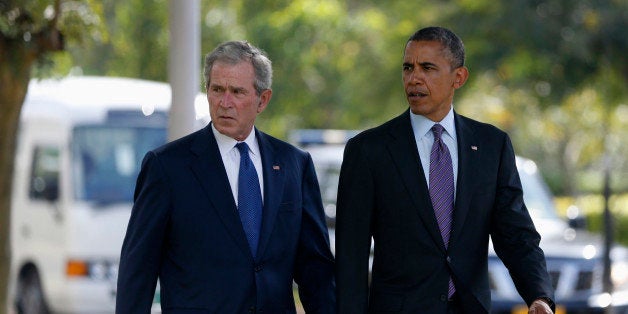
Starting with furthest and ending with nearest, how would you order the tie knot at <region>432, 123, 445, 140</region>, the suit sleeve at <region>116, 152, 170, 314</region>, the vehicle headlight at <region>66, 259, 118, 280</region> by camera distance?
the vehicle headlight at <region>66, 259, 118, 280</region>, the tie knot at <region>432, 123, 445, 140</region>, the suit sleeve at <region>116, 152, 170, 314</region>

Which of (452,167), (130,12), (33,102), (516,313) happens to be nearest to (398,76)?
(130,12)

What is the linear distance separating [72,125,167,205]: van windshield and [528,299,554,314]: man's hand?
31.4ft

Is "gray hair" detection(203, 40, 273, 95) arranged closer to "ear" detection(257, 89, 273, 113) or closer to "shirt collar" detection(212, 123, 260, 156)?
"ear" detection(257, 89, 273, 113)

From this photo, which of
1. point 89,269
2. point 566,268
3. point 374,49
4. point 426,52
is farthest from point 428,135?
point 374,49

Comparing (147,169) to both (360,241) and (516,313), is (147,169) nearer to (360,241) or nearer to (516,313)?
(360,241)

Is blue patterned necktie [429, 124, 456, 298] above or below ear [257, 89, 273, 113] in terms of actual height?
below

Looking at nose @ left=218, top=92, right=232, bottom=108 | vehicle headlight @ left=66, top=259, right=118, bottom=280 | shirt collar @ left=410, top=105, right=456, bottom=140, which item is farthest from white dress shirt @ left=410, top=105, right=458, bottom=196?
vehicle headlight @ left=66, top=259, right=118, bottom=280

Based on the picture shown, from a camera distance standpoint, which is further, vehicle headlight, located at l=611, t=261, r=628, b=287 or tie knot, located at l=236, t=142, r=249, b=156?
vehicle headlight, located at l=611, t=261, r=628, b=287

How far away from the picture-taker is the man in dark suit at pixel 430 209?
5.50 m

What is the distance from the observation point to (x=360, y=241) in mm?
5520

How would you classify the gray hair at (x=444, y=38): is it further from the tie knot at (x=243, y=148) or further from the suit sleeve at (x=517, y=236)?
the tie knot at (x=243, y=148)

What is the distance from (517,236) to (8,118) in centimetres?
534

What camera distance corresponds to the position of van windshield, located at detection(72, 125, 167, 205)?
576 inches

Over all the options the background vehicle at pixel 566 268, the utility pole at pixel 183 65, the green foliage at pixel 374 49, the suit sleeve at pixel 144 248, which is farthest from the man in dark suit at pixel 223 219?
the background vehicle at pixel 566 268
